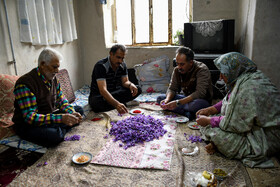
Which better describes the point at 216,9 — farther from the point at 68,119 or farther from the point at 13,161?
the point at 13,161

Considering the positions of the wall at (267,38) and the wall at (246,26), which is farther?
the wall at (246,26)

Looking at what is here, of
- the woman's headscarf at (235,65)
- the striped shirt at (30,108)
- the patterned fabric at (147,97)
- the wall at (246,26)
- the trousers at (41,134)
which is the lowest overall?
the patterned fabric at (147,97)

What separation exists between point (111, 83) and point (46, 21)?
1410mm

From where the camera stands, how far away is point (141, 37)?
17.1ft

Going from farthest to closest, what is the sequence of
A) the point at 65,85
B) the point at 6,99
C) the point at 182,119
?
the point at 65,85 → the point at 182,119 → the point at 6,99

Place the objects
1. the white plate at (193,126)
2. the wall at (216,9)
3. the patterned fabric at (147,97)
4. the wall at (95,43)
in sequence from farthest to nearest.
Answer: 1. the wall at (95,43)
2. the wall at (216,9)
3. the patterned fabric at (147,97)
4. the white plate at (193,126)

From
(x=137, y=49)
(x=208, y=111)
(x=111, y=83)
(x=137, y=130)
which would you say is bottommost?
(x=137, y=130)

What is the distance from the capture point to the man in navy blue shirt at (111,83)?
317cm

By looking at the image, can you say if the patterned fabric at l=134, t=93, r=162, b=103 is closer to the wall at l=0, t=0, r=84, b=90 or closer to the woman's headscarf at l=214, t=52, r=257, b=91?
the wall at l=0, t=0, r=84, b=90

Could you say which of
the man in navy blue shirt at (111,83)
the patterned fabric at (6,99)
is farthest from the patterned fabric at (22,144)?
the man in navy blue shirt at (111,83)

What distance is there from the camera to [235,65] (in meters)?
2.03

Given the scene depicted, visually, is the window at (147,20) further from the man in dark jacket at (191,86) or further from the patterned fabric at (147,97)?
the man in dark jacket at (191,86)

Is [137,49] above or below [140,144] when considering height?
above

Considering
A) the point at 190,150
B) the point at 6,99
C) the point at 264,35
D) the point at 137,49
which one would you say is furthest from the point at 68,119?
the point at 137,49
